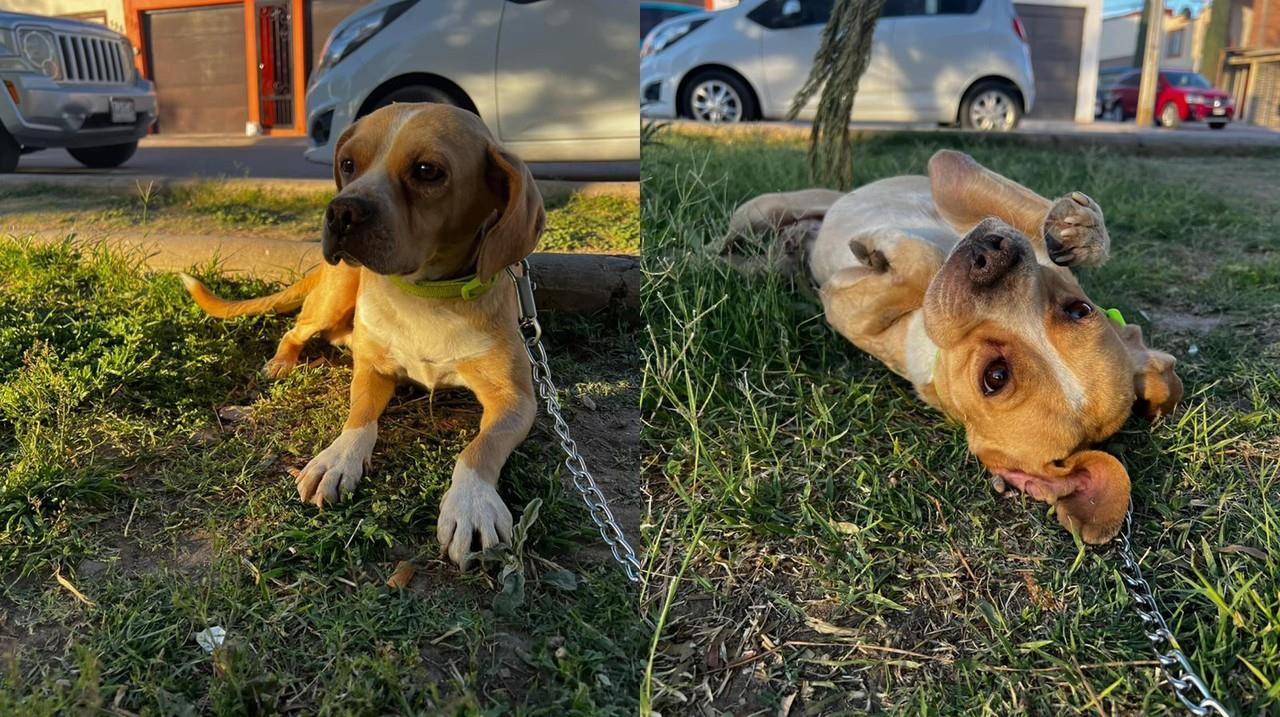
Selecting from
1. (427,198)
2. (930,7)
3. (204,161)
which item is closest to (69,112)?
(204,161)

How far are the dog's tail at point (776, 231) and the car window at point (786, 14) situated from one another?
23.0ft

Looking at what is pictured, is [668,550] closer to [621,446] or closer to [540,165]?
[621,446]

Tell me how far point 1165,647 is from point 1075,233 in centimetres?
163

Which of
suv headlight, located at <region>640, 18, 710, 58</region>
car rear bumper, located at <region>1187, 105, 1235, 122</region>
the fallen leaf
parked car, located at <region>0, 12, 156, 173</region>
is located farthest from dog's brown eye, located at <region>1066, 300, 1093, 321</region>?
car rear bumper, located at <region>1187, 105, 1235, 122</region>

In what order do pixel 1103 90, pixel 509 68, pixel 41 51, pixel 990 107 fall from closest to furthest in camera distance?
pixel 41 51
pixel 509 68
pixel 990 107
pixel 1103 90

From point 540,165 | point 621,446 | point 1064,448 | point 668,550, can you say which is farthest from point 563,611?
point 540,165

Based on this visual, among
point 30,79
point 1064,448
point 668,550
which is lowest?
point 668,550

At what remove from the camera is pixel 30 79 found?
4.31 meters

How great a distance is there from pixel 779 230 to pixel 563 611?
8.59 ft

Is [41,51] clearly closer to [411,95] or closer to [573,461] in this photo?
[411,95]

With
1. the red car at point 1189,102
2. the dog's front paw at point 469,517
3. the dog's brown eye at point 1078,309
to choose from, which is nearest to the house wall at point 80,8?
the dog's front paw at point 469,517

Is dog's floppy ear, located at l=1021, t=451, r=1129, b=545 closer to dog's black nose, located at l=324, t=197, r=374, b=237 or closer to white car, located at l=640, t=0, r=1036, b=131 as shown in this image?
dog's black nose, located at l=324, t=197, r=374, b=237

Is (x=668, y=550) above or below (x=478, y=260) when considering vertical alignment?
below

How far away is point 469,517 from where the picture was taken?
7.43 feet
